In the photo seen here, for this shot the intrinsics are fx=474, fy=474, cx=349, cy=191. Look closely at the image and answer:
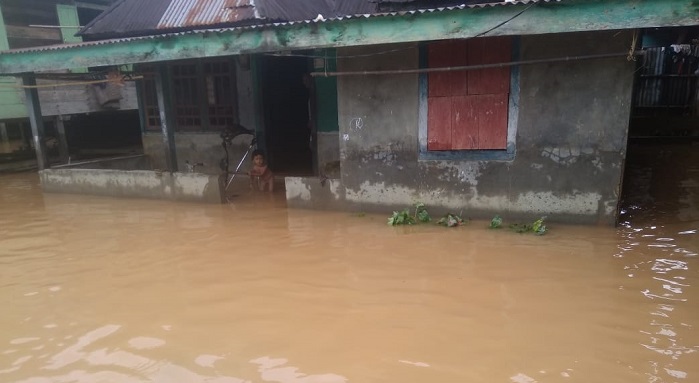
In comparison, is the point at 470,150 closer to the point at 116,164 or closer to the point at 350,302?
the point at 350,302

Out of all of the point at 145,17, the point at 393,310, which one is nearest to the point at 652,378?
the point at 393,310

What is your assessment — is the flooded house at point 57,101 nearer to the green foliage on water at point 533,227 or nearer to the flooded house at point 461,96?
the flooded house at point 461,96

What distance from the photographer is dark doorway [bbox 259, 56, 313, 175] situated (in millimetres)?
11164

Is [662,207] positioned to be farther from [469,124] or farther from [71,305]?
[71,305]

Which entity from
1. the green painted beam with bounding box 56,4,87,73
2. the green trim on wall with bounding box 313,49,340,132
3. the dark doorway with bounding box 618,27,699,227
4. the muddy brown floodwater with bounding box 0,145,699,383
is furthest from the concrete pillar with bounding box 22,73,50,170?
the dark doorway with bounding box 618,27,699,227

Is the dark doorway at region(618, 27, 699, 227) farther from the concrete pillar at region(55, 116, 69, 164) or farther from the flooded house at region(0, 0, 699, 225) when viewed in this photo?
the concrete pillar at region(55, 116, 69, 164)

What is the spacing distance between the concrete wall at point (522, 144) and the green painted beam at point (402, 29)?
865 mm

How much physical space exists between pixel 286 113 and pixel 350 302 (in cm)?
808

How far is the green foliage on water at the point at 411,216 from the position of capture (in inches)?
270

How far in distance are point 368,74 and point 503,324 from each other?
170 inches

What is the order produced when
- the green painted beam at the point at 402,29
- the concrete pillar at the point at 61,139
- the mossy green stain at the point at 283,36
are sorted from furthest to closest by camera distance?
1. the concrete pillar at the point at 61,139
2. the mossy green stain at the point at 283,36
3. the green painted beam at the point at 402,29

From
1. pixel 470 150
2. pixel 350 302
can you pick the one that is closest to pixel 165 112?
pixel 470 150

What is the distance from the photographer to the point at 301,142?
12.3 metres

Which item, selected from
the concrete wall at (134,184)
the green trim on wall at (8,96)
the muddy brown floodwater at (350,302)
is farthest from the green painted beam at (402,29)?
the green trim on wall at (8,96)
